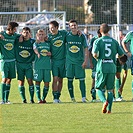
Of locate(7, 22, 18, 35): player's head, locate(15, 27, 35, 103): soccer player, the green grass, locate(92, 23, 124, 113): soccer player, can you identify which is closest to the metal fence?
locate(15, 27, 35, 103): soccer player

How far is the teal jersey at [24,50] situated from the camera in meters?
16.0

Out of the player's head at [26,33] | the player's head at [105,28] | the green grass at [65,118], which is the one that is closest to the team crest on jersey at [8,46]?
the player's head at [26,33]

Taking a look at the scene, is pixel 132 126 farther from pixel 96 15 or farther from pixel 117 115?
pixel 96 15

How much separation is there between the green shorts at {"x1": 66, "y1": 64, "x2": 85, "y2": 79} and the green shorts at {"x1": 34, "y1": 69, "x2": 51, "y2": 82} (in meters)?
0.49

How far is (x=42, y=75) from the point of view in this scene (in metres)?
16.0

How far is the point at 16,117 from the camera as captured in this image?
12625mm

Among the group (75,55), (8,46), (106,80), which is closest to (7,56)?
(8,46)

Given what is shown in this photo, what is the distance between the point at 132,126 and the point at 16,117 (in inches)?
99.0

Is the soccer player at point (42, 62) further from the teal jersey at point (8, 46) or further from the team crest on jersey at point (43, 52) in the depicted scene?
the teal jersey at point (8, 46)

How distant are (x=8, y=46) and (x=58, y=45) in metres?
1.22

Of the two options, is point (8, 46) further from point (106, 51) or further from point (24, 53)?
point (106, 51)

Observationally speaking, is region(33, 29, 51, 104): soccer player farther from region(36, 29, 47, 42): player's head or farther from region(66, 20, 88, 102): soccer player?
region(66, 20, 88, 102): soccer player

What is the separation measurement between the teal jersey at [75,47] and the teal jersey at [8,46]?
1334mm

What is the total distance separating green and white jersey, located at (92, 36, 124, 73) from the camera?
Answer: 43.3ft
